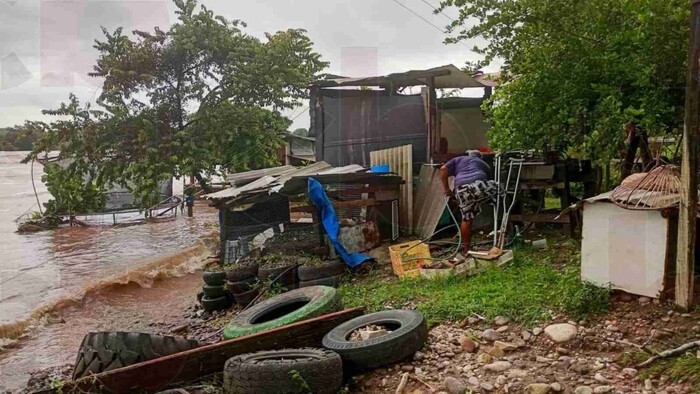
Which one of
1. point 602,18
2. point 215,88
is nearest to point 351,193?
point 602,18

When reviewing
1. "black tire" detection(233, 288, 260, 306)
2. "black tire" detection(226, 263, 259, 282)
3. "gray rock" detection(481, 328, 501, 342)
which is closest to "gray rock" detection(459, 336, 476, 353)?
"gray rock" detection(481, 328, 501, 342)

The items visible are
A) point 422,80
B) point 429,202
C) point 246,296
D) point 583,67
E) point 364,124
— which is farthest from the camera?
point 364,124

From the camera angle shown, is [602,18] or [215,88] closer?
[602,18]

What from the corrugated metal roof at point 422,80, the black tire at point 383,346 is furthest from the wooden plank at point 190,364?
the corrugated metal roof at point 422,80

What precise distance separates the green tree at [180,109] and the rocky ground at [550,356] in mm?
13356

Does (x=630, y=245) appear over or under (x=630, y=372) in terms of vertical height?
over

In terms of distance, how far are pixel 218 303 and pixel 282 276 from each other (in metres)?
1.22

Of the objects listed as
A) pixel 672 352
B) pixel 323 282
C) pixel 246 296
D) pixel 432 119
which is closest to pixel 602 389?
pixel 672 352

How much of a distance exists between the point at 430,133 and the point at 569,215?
3364 mm

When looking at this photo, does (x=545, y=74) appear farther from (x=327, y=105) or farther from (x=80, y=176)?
(x=80, y=176)

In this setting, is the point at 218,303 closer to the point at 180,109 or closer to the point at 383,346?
the point at 383,346

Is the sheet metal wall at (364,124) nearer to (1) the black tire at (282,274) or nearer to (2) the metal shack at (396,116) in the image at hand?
(2) the metal shack at (396,116)

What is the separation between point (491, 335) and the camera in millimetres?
4281

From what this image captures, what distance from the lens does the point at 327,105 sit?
11719mm
